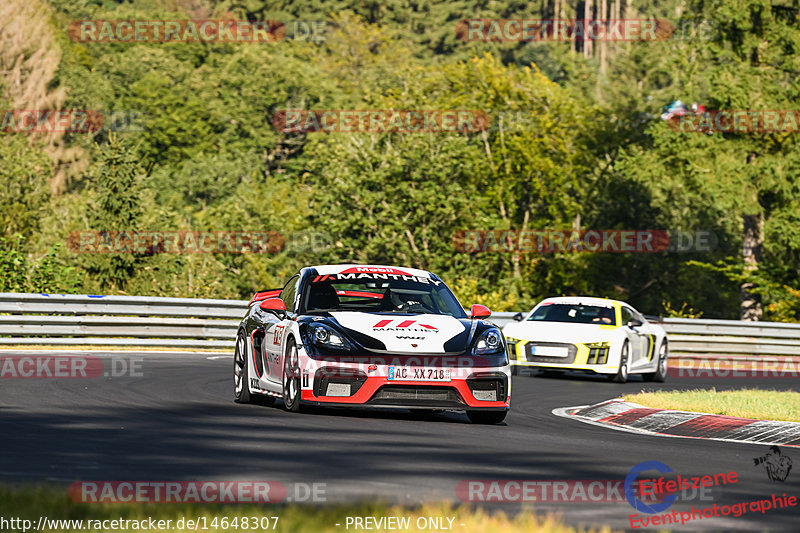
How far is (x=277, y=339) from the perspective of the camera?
1232cm

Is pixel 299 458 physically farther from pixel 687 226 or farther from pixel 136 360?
pixel 687 226

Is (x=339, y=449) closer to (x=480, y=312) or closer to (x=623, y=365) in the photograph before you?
(x=480, y=312)

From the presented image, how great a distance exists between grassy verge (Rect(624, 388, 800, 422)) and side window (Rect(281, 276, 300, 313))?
443 centimetres

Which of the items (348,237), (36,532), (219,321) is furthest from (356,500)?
(348,237)

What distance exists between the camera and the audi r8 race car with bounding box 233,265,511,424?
11211mm

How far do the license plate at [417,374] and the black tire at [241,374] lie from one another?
248 centimetres

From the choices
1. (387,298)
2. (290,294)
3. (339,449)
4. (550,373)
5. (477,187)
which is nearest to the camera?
(339,449)

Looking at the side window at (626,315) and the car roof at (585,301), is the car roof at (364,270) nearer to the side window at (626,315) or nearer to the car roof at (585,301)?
the side window at (626,315)

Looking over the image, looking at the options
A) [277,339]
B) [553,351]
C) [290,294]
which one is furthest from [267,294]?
[553,351]

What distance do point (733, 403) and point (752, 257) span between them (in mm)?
29176

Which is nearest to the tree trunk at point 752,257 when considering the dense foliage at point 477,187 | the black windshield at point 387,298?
the dense foliage at point 477,187

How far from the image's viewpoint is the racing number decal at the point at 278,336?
1220cm

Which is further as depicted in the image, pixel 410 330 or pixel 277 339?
pixel 277 339

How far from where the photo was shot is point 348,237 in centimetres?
4325
